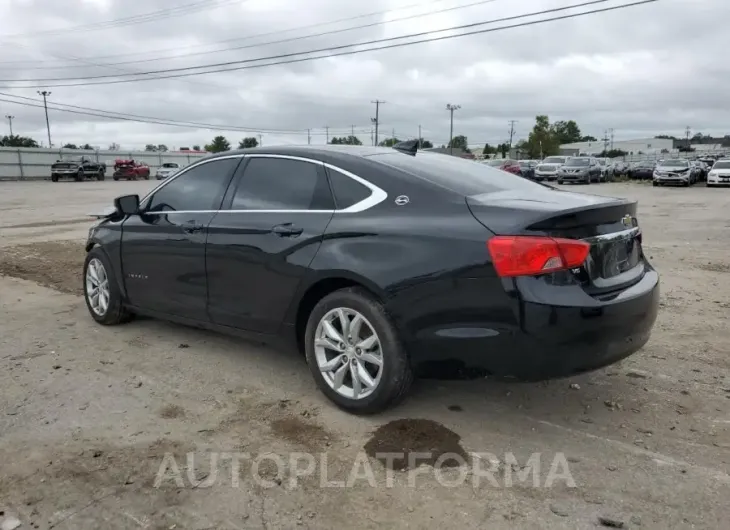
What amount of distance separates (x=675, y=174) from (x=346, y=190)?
35235 mm

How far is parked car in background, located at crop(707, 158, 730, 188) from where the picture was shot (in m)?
32.4

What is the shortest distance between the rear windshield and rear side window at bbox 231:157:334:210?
418mm

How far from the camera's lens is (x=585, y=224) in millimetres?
3348

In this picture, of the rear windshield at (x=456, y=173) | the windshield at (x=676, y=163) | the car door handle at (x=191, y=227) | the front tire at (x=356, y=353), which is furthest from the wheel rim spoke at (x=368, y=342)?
the windshield at (x=676, y=163)

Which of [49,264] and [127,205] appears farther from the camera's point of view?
[49,264]

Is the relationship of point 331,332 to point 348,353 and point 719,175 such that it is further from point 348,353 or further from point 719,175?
point 719,175

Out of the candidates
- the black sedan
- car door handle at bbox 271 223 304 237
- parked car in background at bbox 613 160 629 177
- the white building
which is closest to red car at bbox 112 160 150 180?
parked car in background at bbox 613 160 629 177

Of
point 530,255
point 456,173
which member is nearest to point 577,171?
point 456,173

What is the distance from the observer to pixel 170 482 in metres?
3.04

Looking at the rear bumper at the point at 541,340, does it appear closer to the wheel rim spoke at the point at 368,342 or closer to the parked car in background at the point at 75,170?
the wheel rim spoke at the point at 368,342

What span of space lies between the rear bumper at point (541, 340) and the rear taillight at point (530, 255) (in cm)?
13

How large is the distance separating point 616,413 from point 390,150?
2294mm

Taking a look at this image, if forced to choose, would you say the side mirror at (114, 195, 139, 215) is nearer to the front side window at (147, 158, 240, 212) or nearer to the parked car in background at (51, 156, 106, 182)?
the front side window at (147, 158, 240, 212)

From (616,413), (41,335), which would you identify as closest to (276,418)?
(616,413)
